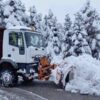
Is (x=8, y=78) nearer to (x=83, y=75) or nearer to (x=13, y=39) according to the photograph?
(x=13, y=39)

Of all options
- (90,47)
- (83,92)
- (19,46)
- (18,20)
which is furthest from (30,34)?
(90,47)

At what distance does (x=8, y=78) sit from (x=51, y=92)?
263 cm

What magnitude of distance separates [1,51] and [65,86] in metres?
3.59

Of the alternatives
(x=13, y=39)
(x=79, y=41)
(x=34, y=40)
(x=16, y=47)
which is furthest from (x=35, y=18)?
(x=16, y=47)

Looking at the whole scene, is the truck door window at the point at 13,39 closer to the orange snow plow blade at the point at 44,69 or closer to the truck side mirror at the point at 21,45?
the truck side mirror at the point at 21,45

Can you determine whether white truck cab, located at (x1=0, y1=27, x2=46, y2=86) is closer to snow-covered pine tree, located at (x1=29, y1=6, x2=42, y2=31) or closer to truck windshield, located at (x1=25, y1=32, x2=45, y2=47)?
truck windshield, located at (x1=25, y1=32, x2=45, y2=47)

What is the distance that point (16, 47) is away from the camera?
18438mm

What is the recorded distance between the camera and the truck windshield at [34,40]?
60.1 feet

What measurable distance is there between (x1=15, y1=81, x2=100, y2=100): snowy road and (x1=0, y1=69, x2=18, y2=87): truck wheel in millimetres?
521

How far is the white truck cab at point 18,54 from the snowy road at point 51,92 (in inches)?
26.3

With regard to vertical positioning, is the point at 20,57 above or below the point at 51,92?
above

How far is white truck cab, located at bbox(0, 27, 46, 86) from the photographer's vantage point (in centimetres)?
1833

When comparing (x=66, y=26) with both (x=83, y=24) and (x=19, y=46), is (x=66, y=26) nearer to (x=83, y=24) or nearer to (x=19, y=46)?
(x=83, y=24)

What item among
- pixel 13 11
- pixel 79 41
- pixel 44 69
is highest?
pixel 13 11
